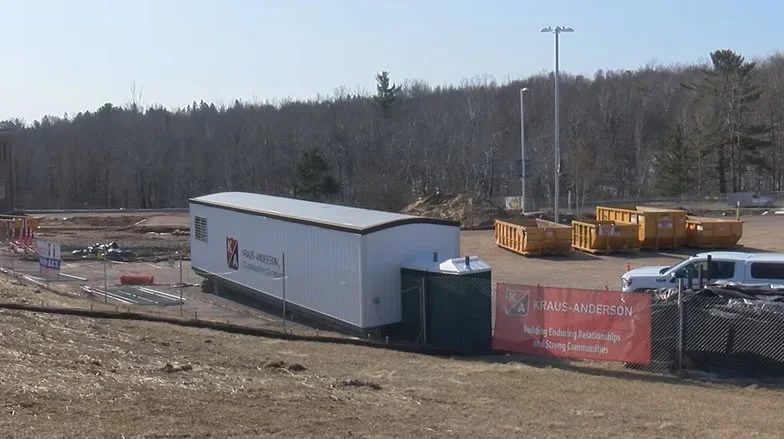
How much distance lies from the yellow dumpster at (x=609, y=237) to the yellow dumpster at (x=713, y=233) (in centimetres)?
285

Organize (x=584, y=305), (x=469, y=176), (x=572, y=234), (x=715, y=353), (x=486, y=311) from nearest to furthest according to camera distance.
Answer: (x=715, y=353) → (x=584, y=305) → (x=486, y=311) → (x=572, y=234) → (x=469, y=176)

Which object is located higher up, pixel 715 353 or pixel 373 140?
pixel 373 140

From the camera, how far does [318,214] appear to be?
2503cm

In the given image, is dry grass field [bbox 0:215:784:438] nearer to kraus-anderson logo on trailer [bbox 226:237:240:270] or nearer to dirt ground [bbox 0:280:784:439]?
dirt ground [bbox 0:280:784:439]

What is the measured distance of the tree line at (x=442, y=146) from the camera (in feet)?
293

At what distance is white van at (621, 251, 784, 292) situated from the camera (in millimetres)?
23828

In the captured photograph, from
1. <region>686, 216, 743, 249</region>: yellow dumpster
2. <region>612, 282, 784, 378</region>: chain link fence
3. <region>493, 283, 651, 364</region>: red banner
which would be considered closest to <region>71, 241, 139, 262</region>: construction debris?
<region>686, 216, 743, 249</region>: yellow dumpster

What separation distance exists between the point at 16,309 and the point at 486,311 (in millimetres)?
10415

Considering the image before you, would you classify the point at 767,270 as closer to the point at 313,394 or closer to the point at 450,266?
the point at 450,266

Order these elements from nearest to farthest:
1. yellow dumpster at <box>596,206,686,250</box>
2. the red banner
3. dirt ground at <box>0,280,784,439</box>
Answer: dirt ground at <box>0,280,784,439</box>
the red banner
yellow dumpster at <box>596,206,686,250</box>

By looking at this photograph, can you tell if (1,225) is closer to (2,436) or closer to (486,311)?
(486,311)

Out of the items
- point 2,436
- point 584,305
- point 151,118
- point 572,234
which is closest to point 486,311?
point 584,305

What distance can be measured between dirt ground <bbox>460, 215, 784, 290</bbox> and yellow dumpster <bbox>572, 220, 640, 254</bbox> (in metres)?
0.60

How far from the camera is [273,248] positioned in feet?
85.6
